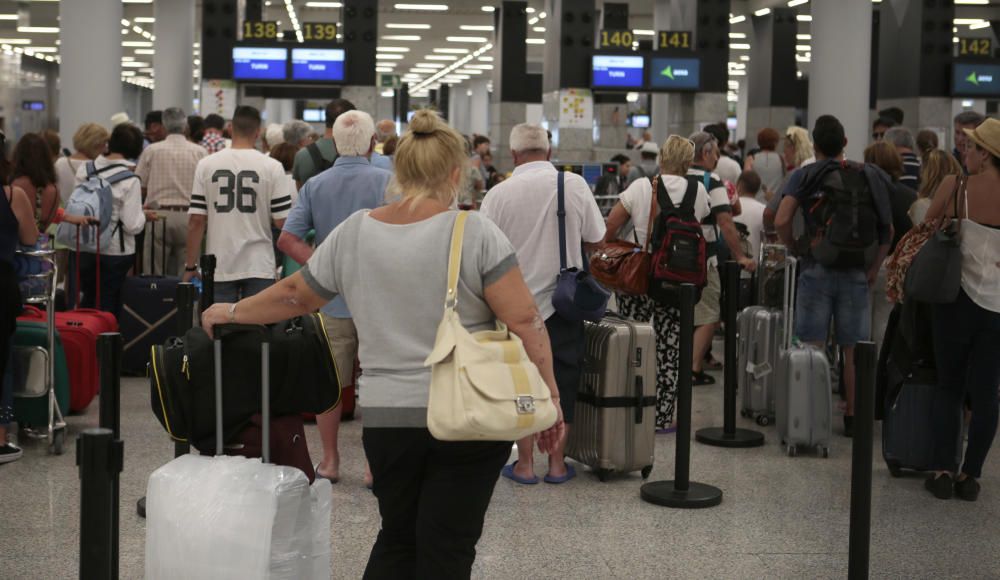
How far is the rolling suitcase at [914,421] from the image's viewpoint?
5.93 meters

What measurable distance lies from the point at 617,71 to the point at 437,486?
17225 mm

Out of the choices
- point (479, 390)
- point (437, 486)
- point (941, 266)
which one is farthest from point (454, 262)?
point (941, 266)

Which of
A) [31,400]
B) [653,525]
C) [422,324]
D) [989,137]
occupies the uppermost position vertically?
[989,137]

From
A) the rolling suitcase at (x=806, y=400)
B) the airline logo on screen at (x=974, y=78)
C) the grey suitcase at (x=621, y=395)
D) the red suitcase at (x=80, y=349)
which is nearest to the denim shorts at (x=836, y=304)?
the rolling suitcase at (x=806, y=400)

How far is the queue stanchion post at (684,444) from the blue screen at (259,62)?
1434 cm

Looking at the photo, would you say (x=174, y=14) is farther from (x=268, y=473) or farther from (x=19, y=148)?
(x=268, y=473)

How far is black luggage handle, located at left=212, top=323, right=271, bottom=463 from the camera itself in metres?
3.34

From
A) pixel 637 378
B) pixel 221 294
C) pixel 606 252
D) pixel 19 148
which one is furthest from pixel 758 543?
pixel 19 148

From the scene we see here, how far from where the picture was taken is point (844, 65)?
629 inches

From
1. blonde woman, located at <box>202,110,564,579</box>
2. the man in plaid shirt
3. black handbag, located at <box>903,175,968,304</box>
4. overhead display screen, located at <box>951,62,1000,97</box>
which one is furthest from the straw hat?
overhead display screen, located at <box>951,62,1000,97</box>

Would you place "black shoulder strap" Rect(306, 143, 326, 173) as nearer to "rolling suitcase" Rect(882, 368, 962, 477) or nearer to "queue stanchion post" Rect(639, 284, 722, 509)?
"queue stanchion post" Rect(639, 284, 722, 509)

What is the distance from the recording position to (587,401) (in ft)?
20.0

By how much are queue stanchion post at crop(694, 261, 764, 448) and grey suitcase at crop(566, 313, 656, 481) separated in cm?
60

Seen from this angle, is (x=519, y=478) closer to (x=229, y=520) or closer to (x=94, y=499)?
(x=229, y=520)
